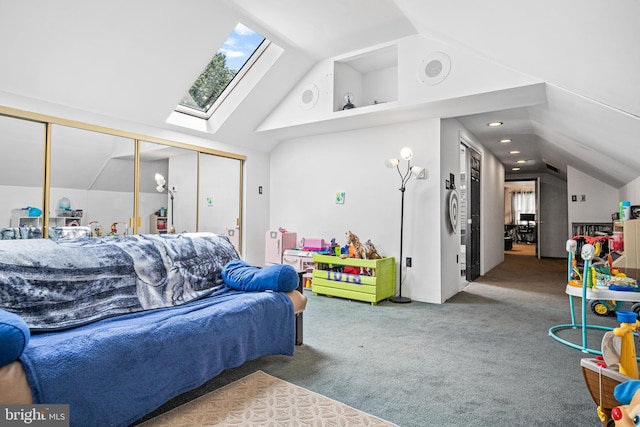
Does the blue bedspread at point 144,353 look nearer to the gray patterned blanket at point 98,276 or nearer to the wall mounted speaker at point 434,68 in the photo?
the gray patterned blanket at point 98,276

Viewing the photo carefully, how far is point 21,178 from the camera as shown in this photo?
3.23 m

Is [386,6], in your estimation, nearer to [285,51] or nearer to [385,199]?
[285,51]

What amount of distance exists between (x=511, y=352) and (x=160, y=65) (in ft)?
13.4

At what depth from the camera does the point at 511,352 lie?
2762mm

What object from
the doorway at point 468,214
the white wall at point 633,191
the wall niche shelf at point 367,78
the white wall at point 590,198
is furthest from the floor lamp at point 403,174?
the white wall at point 590,198

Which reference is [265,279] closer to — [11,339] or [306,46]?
[11,339]

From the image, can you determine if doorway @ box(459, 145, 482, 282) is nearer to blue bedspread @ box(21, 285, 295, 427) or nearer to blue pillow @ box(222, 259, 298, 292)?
blue pillow @ box(222, 259, 298, 292)

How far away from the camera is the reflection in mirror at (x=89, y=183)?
348 centimetres

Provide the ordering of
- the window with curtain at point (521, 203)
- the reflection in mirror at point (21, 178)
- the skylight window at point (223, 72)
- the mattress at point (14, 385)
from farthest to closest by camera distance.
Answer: the window with curtain at point (521, 203)
the skylight window at point (223, 72)
the reflection in mirror at point (21, 178)
the mattress at point (14, 385)

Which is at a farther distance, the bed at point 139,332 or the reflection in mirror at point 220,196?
the reflection in mirror at point 220,196

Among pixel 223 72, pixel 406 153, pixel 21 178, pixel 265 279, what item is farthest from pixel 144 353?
pixel 223 72

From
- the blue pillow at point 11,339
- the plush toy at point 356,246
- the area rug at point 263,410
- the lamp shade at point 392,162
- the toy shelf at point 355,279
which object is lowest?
the area rug at point 263,410

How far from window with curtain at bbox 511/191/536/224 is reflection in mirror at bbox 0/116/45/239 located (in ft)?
47.6

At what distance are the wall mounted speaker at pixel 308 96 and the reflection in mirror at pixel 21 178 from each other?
9.23 feet
